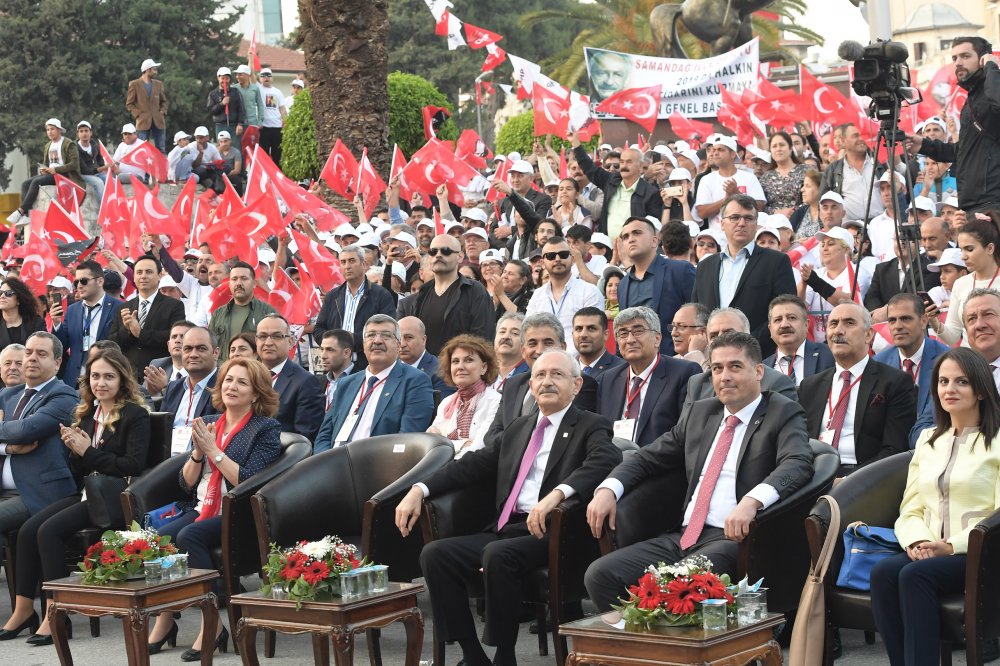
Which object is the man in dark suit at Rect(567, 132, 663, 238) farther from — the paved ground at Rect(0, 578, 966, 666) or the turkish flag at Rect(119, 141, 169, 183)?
the turkish flag at Rect(119, 141, 169, 183)

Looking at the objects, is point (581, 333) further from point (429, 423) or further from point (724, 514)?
point (724, 514)

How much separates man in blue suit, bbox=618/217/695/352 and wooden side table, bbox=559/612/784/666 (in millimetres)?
4768

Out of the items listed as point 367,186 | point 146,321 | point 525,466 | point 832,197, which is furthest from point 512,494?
point 367,186

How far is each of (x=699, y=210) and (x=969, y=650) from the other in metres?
8.30

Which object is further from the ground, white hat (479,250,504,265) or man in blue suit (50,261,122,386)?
white hat (479,250,504,265)

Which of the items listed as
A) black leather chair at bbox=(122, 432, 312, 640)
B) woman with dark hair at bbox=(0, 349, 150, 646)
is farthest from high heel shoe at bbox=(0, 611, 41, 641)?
black leather chair at bbox=(122, 432, 312, 640)

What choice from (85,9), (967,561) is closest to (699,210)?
(967,561)

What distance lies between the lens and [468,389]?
29.6 feet

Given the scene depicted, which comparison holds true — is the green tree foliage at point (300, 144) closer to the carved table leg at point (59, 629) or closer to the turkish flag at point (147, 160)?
the turkish flag at point (147, 160)

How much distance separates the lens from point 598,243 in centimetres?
1214

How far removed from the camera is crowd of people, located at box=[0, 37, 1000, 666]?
260 inches

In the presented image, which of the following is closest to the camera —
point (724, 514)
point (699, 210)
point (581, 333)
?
point (724, 514)

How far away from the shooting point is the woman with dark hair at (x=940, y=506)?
5699 mm

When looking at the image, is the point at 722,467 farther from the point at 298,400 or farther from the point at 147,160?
the point at 147,160
